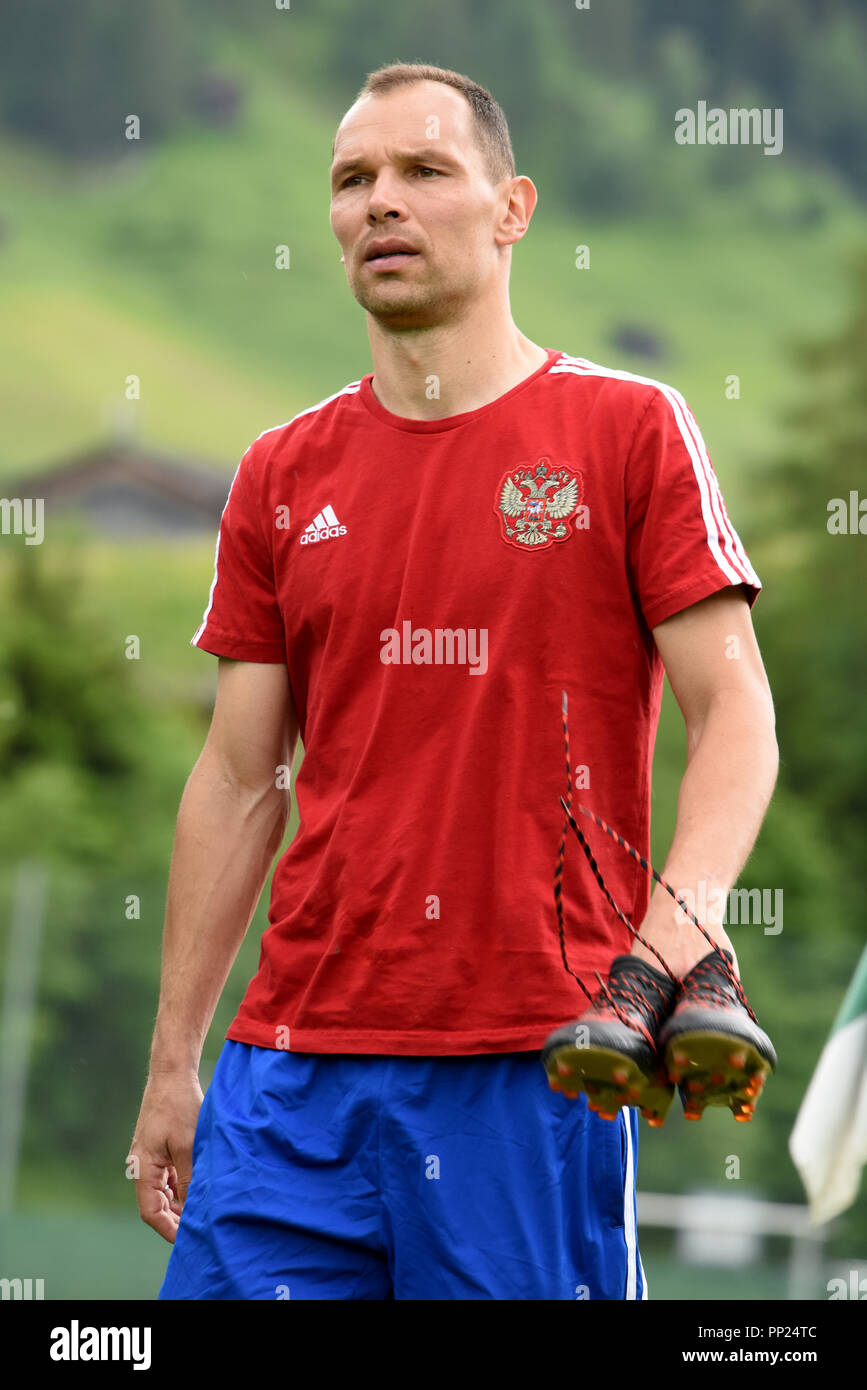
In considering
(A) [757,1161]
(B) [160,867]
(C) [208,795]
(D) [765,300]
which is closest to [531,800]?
(C) [208,795]

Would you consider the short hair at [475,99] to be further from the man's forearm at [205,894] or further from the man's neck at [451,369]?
the man's forearm at [205,894]

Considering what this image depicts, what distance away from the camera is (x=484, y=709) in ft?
8.44

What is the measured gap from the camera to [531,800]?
254cm

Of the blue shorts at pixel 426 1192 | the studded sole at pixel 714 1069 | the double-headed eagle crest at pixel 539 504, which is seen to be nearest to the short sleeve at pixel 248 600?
the double-headed eagle crest at pixel 539 504

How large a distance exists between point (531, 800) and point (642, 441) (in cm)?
53

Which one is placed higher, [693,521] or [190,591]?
[190,591]

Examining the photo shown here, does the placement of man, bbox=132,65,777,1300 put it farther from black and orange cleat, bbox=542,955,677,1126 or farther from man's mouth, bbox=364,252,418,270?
black and orange cleat, bbox=542,955,677,1126

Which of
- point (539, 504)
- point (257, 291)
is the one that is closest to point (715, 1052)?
point (539, 504)

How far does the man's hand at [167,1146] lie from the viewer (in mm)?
2893

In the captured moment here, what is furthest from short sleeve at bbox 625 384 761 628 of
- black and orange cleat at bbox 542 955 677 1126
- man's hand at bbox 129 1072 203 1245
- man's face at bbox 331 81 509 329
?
man's hand at bbox 129 1072 203 1245

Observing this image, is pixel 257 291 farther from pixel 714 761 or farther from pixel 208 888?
pixel 714 761

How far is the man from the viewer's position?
2.48 metres

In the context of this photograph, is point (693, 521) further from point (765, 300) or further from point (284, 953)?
point (765, 300)

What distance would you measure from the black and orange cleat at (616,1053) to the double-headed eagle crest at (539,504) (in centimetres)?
73
